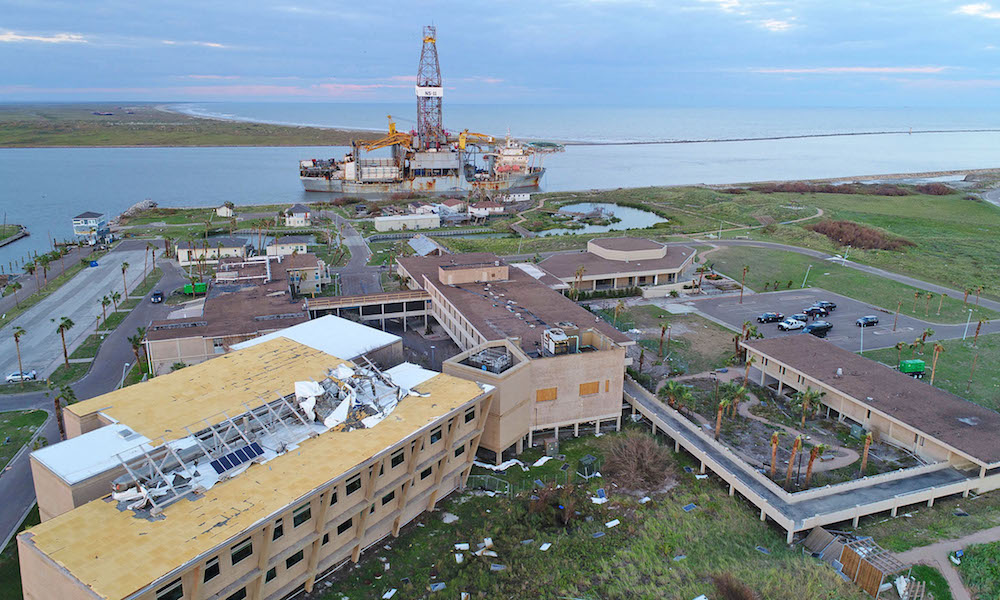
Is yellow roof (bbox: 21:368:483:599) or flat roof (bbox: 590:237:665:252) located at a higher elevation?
flat roof (bbox: 590:237:665:252)

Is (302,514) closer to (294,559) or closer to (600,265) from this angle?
(294,559)

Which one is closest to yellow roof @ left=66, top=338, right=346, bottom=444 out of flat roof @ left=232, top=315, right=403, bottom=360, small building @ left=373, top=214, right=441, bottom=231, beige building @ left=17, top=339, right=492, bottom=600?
beige building @ left=17, top=339, right=492, bottom=600

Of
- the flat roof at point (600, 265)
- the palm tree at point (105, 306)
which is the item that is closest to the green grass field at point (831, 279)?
the flat roof at point (600, 265)

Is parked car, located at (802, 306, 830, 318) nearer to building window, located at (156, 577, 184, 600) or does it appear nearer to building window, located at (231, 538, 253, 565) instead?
building window, located at (231, 538, 253, 565)

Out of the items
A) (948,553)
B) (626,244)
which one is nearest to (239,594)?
(948,553)

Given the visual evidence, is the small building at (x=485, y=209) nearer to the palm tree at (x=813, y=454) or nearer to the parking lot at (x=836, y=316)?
the parking lot at (x=836, y=316)

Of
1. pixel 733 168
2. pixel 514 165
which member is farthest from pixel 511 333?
pixel 733 168

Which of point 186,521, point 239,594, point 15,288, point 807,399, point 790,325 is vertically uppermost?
point 186,521
